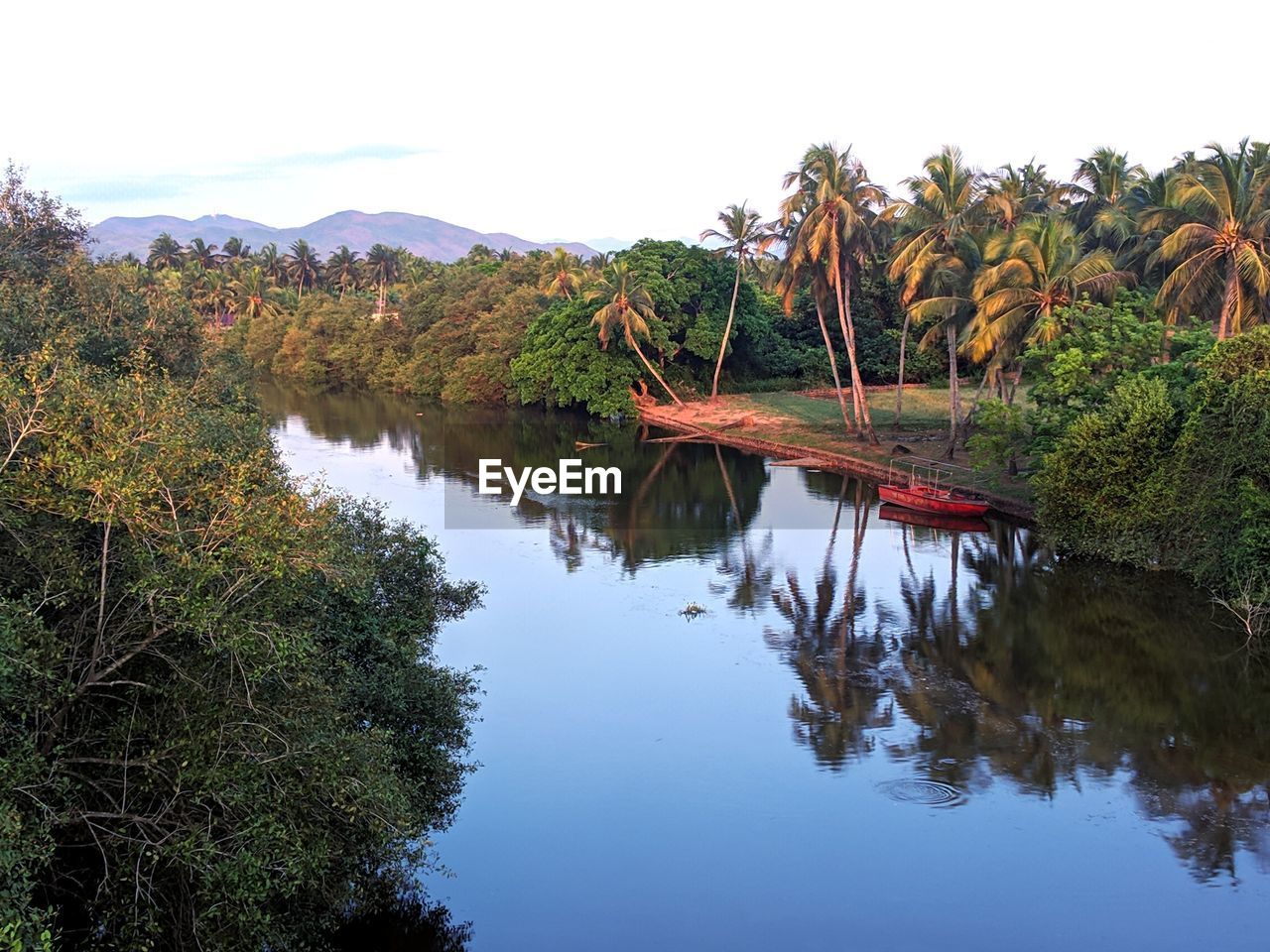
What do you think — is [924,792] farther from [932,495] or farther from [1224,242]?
[1224,242]

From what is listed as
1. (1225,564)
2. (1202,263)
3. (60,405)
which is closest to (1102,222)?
(1202,263)

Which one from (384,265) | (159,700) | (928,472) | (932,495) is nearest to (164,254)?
(384,265)

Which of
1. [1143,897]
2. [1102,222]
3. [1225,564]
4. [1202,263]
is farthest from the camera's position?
[1102,222]

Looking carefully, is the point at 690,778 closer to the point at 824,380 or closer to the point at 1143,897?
the point at 1143,897

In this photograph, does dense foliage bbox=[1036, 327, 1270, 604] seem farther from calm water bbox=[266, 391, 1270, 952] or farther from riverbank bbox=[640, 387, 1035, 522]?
riverbank bbox=[640, 387, 1035, 522]

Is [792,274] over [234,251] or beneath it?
beneath

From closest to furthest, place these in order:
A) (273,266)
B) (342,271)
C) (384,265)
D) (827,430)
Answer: (827,430), (273,266), (384,265), (342,271)
